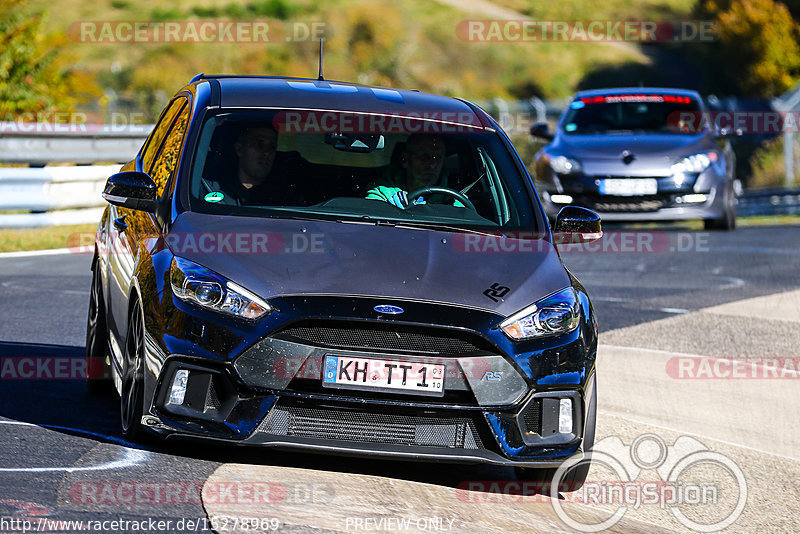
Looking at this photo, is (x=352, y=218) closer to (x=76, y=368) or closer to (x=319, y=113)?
(x=319, y=113)

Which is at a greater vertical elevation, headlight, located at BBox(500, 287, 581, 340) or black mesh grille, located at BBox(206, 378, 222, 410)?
headlight, located at BBox(500, 287, 581, 340)

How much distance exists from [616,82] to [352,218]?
222ft

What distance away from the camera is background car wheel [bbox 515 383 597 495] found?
601 centimetres

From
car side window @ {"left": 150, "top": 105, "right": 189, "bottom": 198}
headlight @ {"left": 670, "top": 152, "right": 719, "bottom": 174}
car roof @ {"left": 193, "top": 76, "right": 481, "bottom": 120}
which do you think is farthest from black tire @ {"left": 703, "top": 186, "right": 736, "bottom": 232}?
car side window @ {"left": 150, "top": 105, "right": 189, "bottom": 198}

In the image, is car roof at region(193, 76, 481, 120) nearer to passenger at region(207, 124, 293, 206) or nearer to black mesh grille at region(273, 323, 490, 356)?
passenger at region(207, 124, 293, 206)

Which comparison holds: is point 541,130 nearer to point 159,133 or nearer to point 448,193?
point 159,133

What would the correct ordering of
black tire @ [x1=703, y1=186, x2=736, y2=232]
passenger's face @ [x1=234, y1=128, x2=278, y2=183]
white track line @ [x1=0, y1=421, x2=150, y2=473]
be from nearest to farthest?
white track line @ [x1=0, y1=421, x2=150, y2=473], passenger's face @ [x1=234, y1=128, x2=278, y2=183], black tire @ [x1=703, y1=186, x2=736, y2=232]

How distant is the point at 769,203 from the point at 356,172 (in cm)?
2556

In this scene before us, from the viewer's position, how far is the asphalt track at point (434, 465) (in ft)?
17.3

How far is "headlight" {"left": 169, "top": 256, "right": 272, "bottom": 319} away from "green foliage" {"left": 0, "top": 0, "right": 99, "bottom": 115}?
18835 millimetres

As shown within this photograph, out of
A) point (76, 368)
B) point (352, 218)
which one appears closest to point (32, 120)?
point (76, 368)

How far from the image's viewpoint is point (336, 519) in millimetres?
5191

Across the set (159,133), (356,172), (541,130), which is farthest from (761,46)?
(356,172)

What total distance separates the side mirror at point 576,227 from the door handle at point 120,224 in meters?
2.04
